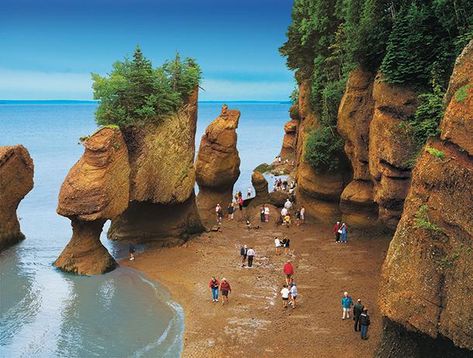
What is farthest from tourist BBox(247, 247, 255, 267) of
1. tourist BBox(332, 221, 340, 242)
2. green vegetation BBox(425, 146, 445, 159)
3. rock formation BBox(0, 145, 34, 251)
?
rock formation BBox(0, 145, 34, 251)

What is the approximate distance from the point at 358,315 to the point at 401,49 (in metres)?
10.8

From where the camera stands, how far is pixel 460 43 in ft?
62.8

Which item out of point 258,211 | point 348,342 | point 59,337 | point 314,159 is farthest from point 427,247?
point 258,211

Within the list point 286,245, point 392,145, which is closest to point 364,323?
point 392,145

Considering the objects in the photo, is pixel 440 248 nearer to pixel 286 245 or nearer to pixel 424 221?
pixel 424 221

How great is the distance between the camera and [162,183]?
31.4 meters

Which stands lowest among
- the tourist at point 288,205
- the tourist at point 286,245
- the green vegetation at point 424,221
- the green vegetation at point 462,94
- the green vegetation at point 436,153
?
the tourist at point 286,245

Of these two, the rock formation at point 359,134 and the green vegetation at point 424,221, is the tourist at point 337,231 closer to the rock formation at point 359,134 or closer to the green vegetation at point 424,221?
the rock formation at point 359,134

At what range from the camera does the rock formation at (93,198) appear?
88.8ft

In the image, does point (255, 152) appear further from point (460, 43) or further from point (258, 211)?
point (460, 43)

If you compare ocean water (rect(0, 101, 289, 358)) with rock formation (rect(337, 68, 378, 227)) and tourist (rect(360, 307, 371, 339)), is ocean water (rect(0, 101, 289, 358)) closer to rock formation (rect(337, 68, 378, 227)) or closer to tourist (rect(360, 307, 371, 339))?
tourist (rect(360, 307, 371, 339))

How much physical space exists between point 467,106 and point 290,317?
1147cm

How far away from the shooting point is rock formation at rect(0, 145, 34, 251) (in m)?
31.6

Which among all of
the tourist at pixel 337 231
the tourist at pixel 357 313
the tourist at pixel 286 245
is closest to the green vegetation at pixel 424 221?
the tourist at pixel 357 313
